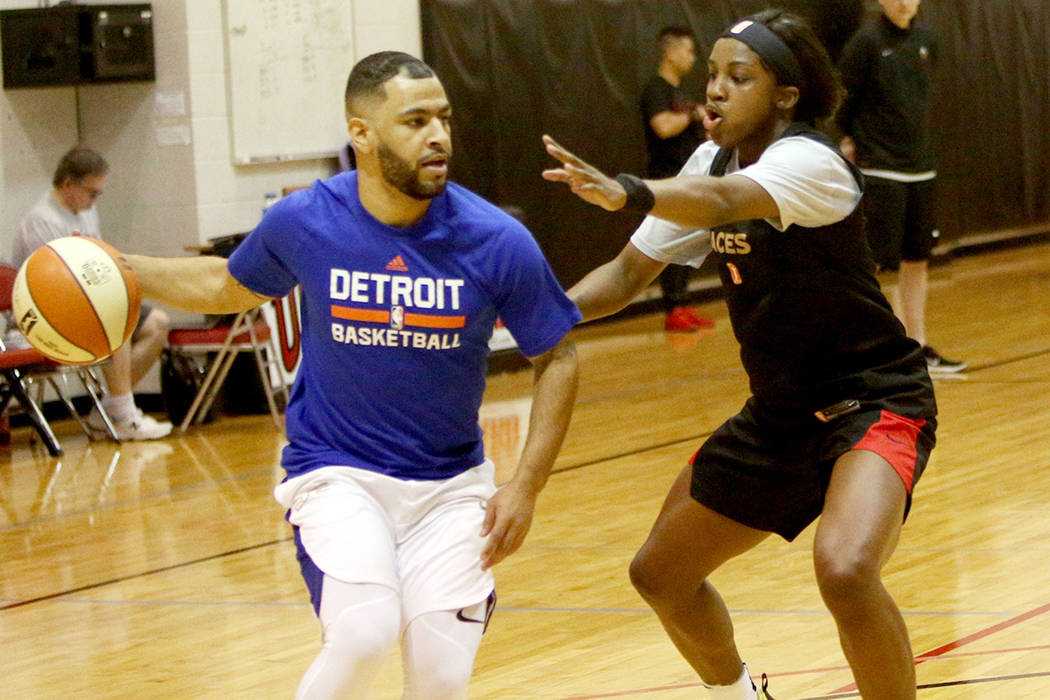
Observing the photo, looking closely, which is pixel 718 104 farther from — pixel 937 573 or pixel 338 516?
pixel 937 573

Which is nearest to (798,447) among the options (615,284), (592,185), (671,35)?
(615,284)

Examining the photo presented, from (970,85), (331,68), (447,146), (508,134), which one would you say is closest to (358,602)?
(447,146)

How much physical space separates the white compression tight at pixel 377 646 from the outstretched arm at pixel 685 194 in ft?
Result: 3.11

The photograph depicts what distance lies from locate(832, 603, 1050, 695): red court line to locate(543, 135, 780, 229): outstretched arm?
1640mm

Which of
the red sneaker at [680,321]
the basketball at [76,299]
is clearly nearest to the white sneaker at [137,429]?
the red sneaker at [680,321]

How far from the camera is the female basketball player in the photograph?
353 centimetres

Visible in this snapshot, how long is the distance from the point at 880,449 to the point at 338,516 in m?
1.24

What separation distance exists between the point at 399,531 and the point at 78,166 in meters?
6.22

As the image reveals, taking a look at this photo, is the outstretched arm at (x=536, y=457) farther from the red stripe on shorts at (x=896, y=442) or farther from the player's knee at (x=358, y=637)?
the red stripe on shorts at (x=896, y=442)

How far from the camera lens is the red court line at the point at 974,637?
15.4ft

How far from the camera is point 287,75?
34.2 feet

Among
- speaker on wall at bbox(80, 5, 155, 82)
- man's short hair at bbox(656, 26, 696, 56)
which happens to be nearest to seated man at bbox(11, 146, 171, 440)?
speaker on wall at bbox(80, 5, 155, 82)

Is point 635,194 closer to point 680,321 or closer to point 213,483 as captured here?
point 213,483

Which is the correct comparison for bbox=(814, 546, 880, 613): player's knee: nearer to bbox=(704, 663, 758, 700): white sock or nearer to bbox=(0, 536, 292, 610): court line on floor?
bbox=(704, 663, 758, 700): white sock
